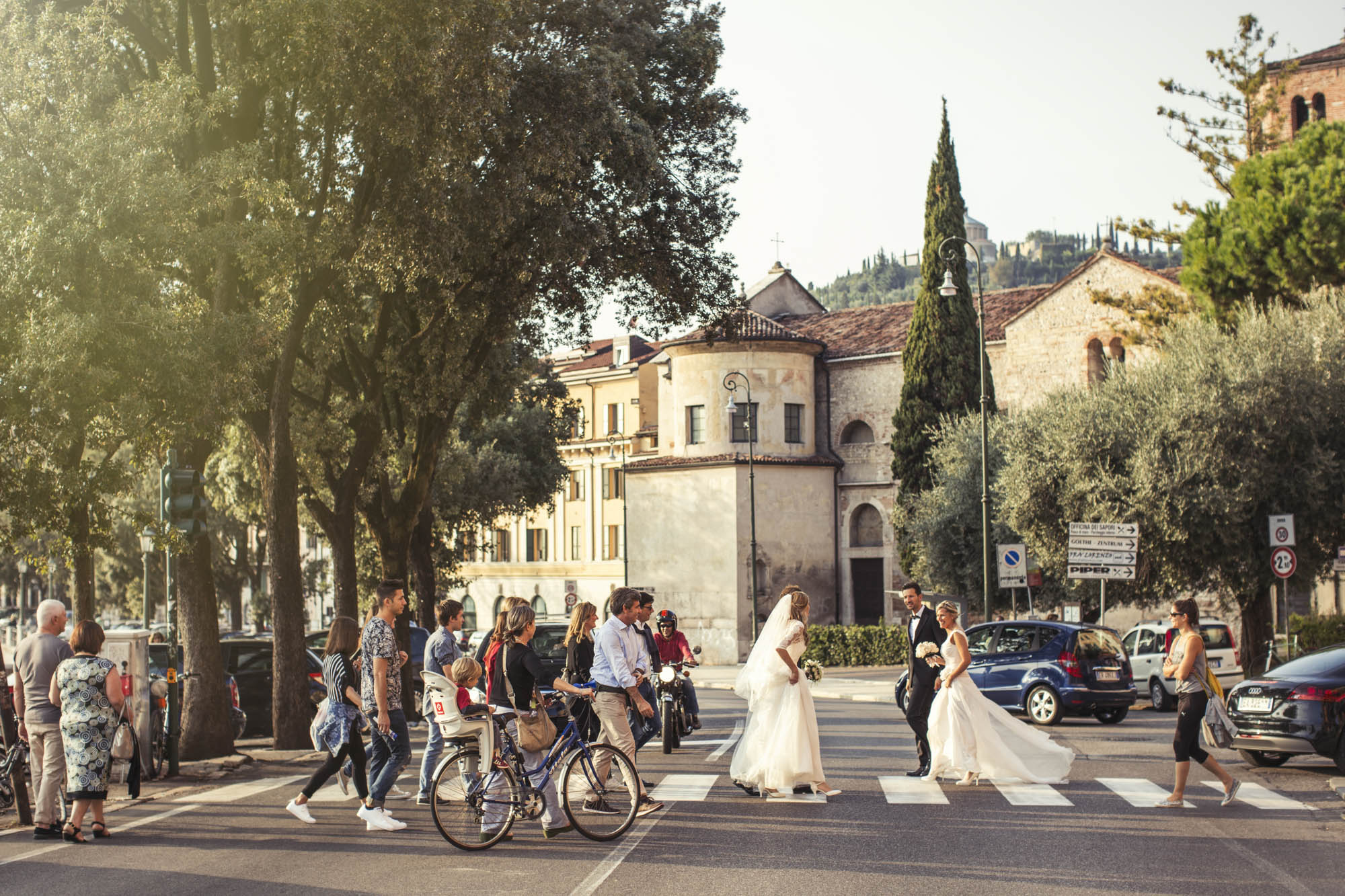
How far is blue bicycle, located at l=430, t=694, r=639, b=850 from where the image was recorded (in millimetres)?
10531

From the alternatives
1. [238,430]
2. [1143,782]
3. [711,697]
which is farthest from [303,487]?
[1143,782]

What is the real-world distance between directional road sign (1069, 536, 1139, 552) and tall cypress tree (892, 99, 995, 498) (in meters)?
20.7

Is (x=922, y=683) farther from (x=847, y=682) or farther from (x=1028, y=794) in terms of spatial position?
(x=847, y=682)

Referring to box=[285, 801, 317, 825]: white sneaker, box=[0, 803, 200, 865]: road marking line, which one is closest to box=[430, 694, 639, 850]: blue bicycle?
box=[285, 801, 317, 825]: white sneaker

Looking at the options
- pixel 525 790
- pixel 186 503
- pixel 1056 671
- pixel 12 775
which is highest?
pixel 186 503

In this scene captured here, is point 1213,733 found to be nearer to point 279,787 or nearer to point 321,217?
point 279,787

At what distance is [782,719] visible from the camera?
1293 cm

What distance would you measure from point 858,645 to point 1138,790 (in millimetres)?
35397

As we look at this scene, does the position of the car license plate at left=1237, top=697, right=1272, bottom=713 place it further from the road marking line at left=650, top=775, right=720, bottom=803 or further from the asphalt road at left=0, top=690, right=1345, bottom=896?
the road marking line at left=650, top=775, right=720, bottom=803

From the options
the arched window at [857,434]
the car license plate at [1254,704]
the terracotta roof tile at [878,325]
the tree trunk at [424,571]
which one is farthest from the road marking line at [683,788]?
the arched window at [857,434]

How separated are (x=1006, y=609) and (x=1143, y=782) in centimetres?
3261

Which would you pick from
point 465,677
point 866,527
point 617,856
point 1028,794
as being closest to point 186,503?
point 465,677

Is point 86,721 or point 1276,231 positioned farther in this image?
point 1276,231

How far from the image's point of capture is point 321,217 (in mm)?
→ 18484
